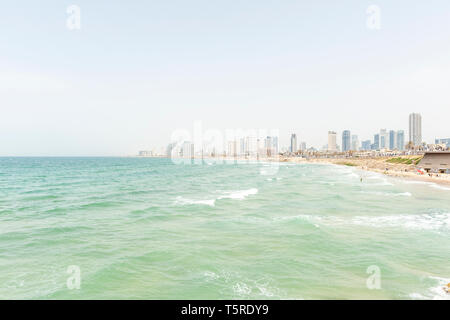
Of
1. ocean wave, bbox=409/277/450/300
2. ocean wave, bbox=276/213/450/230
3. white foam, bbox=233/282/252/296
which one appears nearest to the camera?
ocean wave, bbox=409/277/450/300

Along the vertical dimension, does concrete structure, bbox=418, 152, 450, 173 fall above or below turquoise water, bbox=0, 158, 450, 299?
above

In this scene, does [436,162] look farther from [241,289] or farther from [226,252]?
[241,289]

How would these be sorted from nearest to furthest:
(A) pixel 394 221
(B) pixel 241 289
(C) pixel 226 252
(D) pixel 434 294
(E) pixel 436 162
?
(D) pixel 434 294 < (B) pixel 241 289 < (C) pixel 226 252 < (A) pixel 394 221 < (E) pixel 436 162

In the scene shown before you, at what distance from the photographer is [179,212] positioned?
29109 mm

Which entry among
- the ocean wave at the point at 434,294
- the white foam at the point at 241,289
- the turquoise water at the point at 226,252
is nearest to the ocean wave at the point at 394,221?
the turquoise water at the point at 226,252

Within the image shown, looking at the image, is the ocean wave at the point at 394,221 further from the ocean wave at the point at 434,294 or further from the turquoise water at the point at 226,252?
the ocean wave at the point at 434,294

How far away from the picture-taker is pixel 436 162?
72.1 meters

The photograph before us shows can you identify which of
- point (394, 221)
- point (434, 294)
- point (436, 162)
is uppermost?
point (436, 162)

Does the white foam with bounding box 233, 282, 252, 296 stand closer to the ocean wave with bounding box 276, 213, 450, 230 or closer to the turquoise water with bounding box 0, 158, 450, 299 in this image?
the turquoise water with bounding box 0, 158, 450, 299

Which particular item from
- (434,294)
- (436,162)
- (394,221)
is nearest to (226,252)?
(434,294)

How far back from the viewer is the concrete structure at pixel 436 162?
226ft

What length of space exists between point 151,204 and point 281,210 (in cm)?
1611

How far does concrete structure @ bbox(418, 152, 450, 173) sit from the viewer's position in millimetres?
68875

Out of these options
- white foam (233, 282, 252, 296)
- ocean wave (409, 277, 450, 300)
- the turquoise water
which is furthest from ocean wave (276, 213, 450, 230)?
white foam (233, 282, 252, 296)
